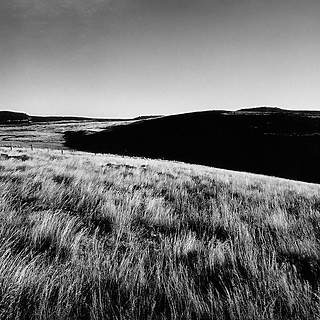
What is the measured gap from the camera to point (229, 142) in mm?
56000

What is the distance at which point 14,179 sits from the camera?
20.5 ft

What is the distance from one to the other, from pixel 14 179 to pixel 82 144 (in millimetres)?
55483

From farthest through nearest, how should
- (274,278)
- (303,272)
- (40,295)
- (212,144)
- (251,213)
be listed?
(212,144), (251,213), (303,272), (274,278), (40,295)

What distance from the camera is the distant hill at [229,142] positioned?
45722mm

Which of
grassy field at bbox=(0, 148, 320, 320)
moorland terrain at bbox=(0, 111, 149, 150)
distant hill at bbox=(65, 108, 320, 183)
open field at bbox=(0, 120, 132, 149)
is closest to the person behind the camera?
grassy field at bbox=(0, 148, 320, 320)

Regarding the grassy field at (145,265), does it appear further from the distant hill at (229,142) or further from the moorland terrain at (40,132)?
the distant hill at (229,142)

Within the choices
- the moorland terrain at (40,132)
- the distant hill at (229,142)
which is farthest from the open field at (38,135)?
the distant hill at (229,142)

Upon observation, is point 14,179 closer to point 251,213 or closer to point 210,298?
point 251,213

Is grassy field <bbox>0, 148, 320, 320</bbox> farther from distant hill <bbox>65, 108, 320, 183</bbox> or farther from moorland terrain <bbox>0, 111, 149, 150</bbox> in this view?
distant hill <bbox>65, 108, 320, 183</bbox>

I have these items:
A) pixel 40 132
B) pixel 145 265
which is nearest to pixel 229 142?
pixel 40 132

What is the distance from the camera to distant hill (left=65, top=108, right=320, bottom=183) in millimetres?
Answer: 45722

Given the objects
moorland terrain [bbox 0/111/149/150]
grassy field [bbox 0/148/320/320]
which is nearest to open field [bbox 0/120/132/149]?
moorland terrain [bbox 0/111/149/150]

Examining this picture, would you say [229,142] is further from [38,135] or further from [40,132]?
[40,132]

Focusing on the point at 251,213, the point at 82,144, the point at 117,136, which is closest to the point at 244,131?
the point at 117,136
